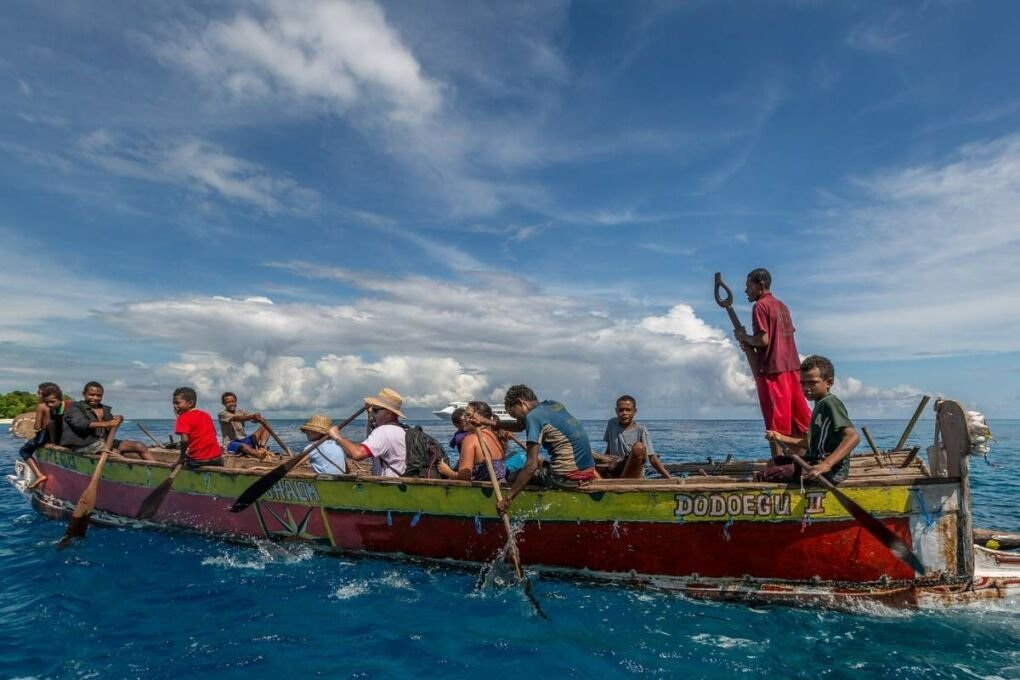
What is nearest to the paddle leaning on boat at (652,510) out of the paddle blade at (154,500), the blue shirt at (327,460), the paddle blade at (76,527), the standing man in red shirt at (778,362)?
the blue shirt at (327,460)

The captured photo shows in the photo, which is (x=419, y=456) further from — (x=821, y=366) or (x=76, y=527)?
(x=76, y=527)

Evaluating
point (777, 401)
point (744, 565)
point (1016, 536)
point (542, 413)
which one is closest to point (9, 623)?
point (542, 413)

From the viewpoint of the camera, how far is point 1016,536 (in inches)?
356

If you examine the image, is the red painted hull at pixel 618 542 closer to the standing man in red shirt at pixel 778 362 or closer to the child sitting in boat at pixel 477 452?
the child sitting in boat at pixel 477 452

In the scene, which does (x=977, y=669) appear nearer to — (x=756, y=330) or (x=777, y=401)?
(x=777, y=401)

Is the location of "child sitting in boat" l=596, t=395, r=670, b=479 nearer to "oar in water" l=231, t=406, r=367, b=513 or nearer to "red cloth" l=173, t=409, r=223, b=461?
"oar in water" l=231, t=406, r=367, b=513

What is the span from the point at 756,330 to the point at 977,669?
405cm

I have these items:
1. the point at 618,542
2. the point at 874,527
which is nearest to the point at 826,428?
the point at 874,527

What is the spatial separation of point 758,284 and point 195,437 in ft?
31.6

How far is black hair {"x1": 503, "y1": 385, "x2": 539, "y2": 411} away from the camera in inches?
339

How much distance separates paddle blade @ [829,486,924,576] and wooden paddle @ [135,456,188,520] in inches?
407

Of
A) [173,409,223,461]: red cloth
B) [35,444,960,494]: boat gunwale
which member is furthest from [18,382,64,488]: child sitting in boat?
[35,444,960,494]: boat gunwale

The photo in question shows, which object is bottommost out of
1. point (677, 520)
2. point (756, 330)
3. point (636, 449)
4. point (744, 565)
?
point (744, 565)

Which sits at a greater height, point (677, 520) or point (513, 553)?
point (677, 520)
